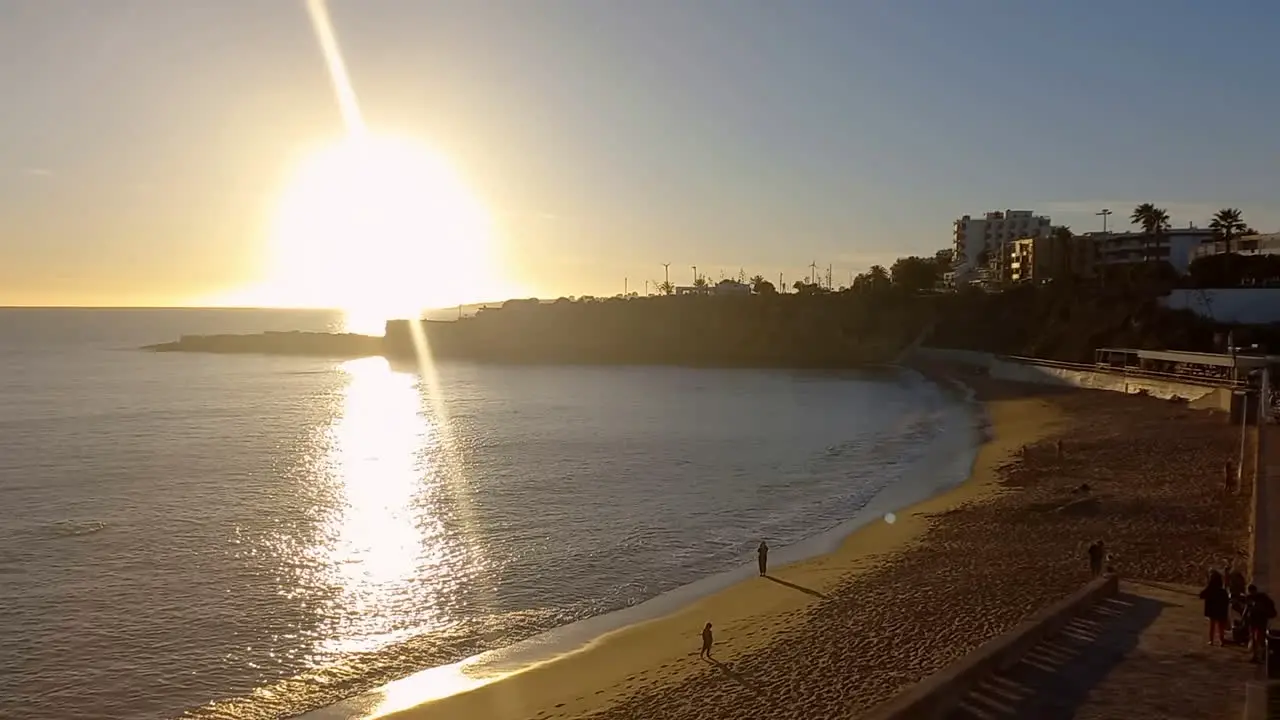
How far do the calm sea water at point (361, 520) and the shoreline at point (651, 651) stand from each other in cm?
127

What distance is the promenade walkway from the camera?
11070 millimetres

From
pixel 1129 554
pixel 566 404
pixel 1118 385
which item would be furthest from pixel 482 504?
pixel 1118 385

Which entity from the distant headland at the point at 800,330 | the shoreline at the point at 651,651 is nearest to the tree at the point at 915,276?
the distant headland at the point at 800,330

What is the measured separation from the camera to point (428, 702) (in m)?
15.7

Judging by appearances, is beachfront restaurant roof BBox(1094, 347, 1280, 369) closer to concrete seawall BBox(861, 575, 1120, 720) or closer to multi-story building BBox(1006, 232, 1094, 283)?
concrete seawall BBox(861, 575, 1120, 720)

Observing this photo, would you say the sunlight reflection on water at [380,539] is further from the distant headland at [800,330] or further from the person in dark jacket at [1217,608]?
the distant headland at [800,330]

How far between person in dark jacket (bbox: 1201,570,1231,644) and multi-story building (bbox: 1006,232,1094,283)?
109359mm

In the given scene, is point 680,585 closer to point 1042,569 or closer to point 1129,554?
point 1042,569

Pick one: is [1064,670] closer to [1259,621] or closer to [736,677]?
[1259,621]

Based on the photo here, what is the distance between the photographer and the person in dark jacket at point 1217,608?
13094 mm

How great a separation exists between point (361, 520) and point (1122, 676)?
82.2ft

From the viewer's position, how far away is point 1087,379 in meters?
61.7

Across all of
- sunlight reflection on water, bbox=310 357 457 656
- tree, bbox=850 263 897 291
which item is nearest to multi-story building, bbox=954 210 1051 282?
tree, bbox=850 263 897 291

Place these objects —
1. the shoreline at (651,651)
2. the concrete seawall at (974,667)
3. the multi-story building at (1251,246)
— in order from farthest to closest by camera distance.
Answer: the multi-story building at (1251,246), the shoreline at (651,651), the concrete seawall at (974,667)
